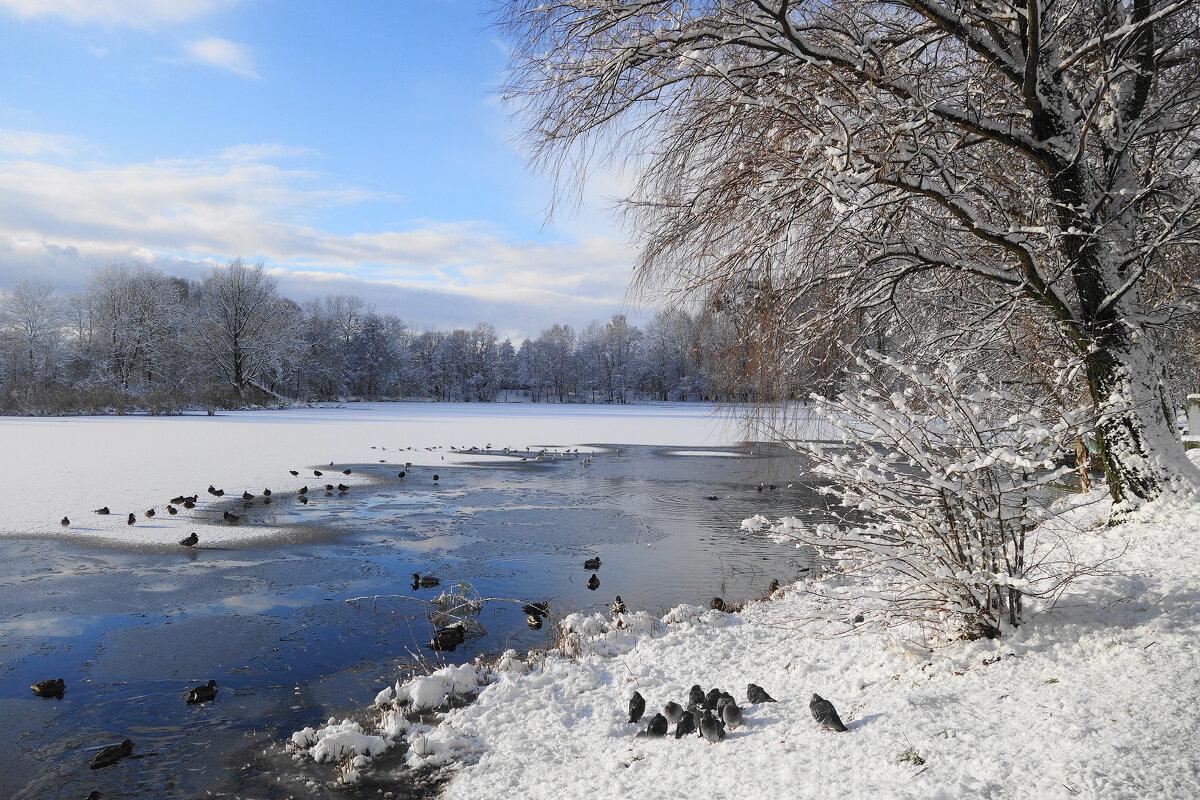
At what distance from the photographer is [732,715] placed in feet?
12.3

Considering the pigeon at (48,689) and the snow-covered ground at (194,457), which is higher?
the snow-covered ground at (194,457)

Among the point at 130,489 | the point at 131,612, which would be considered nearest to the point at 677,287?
the point at 131,612

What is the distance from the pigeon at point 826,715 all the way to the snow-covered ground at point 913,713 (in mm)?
55

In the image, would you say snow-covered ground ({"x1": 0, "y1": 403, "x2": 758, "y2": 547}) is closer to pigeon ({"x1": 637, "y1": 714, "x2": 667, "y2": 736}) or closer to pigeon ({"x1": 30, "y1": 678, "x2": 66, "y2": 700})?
pigeon ({"x1": 637, "y1": 714, "x2": 667, "y2": 736})

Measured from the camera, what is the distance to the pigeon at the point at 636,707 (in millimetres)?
4199

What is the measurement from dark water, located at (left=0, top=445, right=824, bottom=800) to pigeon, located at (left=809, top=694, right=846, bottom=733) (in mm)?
2155

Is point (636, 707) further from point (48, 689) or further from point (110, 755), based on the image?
point (48, 689)

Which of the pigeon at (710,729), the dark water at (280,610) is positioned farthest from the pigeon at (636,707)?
the dark water at (280,610)

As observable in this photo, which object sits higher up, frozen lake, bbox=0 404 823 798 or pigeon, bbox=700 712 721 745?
pigeon, bbox=700 712 721 745

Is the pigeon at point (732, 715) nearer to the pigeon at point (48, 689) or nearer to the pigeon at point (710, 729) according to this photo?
the pigeon at point (710, 729)

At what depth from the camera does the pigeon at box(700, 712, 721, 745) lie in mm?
3627

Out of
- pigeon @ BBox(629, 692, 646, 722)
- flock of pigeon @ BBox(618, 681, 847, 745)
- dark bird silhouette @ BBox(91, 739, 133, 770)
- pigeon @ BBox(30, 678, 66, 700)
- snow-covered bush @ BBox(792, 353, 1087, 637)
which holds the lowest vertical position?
dark bird silhouette @ BBox(91, 739, 133, 770)

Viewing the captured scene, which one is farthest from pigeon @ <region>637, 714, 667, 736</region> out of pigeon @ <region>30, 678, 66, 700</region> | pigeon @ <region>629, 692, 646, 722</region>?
pigeon @ <region>30, 678, 66, 700</region>

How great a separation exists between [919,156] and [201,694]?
5.93 m
